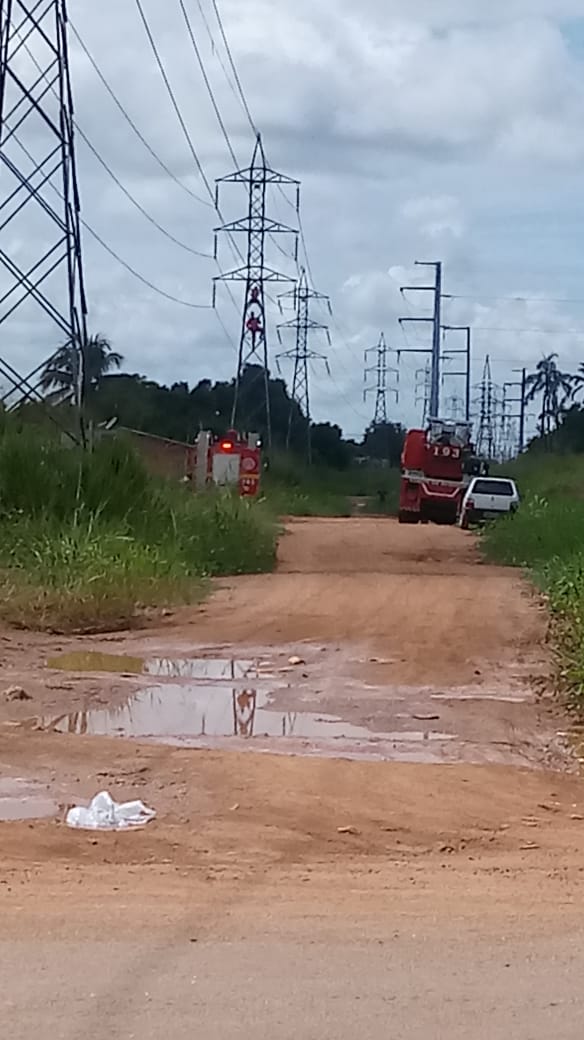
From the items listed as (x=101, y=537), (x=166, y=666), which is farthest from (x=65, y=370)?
(x=166, y=666)

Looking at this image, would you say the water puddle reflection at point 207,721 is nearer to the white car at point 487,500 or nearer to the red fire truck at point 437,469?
the white car at point 487,500

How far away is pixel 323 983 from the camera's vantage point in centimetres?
561

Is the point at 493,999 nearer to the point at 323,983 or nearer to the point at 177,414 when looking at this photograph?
the point at 323,983

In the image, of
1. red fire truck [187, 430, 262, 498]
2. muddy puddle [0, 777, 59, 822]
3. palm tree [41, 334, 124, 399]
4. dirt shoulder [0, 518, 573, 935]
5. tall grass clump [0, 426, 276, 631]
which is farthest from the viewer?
red fire truck [187, 430, 262, 498]

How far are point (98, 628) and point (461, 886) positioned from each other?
9.57 m

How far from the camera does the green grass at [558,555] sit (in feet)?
43.7

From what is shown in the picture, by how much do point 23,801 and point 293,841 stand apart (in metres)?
1.65

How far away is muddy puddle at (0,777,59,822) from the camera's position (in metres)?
8.48

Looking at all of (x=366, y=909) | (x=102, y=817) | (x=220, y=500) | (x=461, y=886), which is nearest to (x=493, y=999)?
(x=366, y=909)

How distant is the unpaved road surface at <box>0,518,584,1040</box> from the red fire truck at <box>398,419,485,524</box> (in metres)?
31.6

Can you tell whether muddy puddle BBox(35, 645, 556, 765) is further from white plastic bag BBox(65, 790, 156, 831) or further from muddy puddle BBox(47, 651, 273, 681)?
white plastic bag BBox(65, 790, 156, 831)

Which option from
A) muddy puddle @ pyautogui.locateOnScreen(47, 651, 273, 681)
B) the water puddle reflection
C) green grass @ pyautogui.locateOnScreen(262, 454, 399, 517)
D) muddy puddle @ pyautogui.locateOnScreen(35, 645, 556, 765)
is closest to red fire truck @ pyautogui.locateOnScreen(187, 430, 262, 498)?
green grass @ pyautogui.locateOnScreen(262, 454, 399, 517)

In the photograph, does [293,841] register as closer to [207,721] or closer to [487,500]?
[207,721]

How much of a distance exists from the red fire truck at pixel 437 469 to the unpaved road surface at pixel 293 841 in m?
31.6
